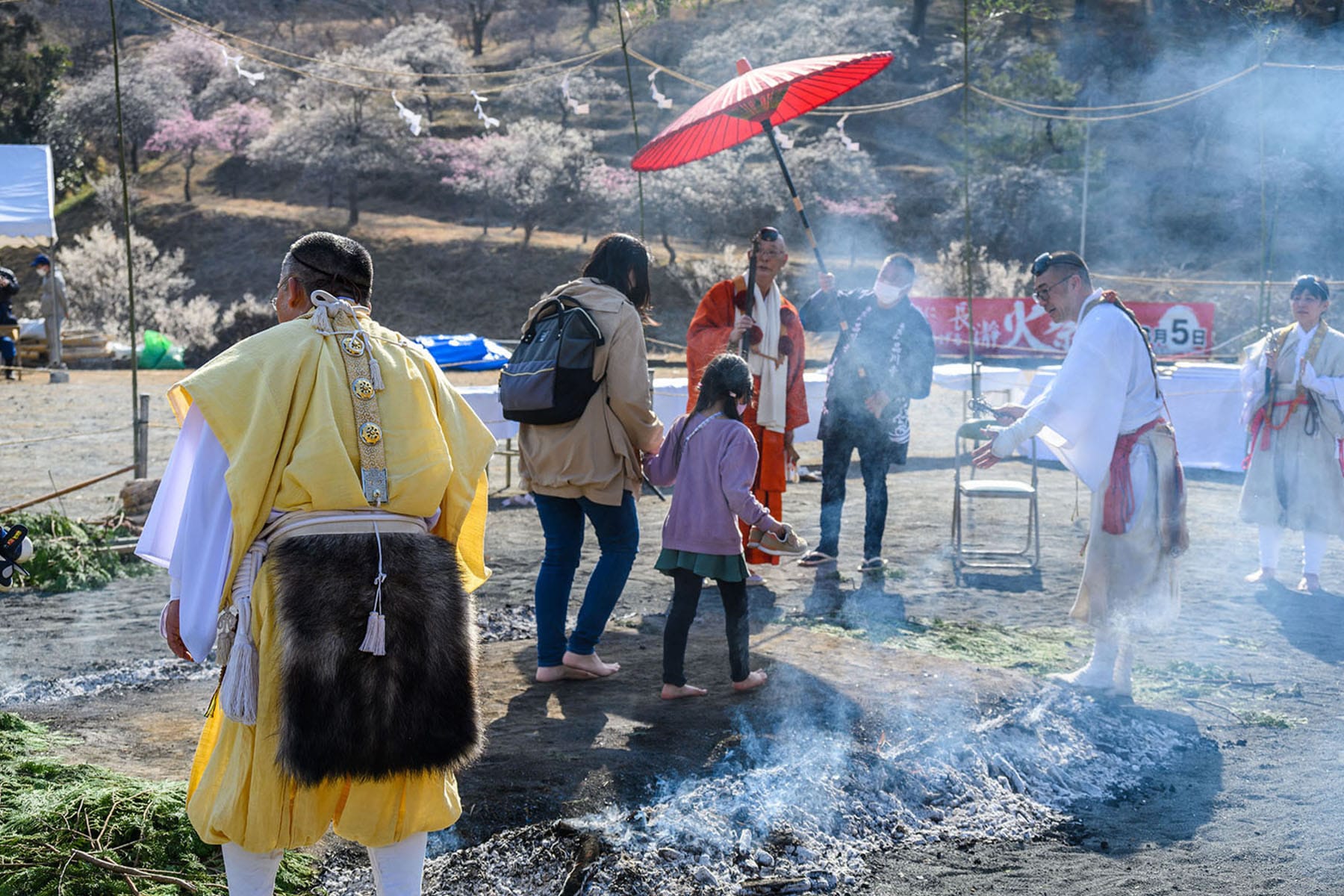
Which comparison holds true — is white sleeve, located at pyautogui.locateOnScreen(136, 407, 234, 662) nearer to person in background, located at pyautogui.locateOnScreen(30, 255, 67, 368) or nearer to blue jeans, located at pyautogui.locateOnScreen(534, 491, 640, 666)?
blue jeans, located at pyautogui.locateOnScreen(534, 491, 640, 666)

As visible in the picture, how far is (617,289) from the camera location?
16.0 feet

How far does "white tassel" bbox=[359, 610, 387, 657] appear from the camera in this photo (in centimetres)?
254

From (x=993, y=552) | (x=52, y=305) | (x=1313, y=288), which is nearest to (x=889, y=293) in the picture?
(x=993, y=552)

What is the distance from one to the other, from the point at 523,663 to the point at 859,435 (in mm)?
2829

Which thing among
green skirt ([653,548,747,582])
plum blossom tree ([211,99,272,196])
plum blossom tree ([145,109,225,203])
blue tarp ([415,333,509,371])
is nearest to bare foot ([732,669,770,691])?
green skirt ([653,548,747,582])

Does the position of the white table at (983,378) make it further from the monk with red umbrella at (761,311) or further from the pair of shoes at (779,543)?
the pair of shoes at (779,543)

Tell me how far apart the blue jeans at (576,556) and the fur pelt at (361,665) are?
87.5 inches

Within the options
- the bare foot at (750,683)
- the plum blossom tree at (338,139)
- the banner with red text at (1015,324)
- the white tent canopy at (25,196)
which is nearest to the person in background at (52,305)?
the white tent canopy at (25,196)

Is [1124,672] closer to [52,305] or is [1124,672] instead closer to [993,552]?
[993,552]

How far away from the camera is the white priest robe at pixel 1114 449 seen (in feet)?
16.3

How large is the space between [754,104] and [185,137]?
34.1 meters

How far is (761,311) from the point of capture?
22.2ft

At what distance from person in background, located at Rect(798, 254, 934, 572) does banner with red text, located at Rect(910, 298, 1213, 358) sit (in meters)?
13.1

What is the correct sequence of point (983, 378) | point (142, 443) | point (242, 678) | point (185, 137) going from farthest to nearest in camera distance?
point (185, 137) → point (983, 378) → point (142, 443) → point (242, 678)
